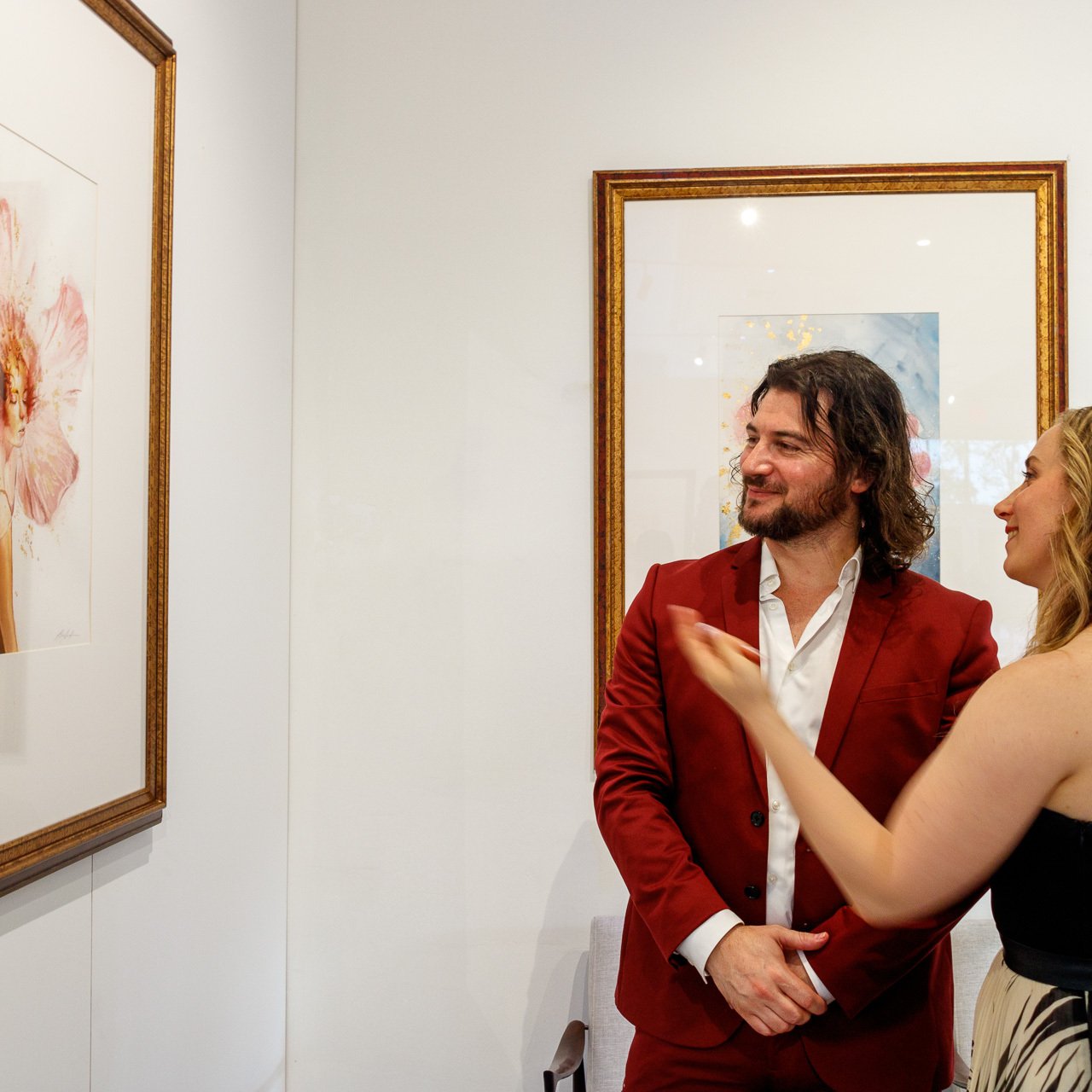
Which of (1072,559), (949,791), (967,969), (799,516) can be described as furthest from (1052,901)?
(967,969)

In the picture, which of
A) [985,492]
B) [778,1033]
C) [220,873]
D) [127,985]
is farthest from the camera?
[985,492]

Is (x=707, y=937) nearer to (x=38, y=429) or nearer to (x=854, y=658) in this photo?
(x=854, y=658)

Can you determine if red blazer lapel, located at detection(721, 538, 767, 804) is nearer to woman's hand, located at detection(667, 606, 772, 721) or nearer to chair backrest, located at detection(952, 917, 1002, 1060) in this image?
woman's hand, located at detection(667, 606, 772, 721)

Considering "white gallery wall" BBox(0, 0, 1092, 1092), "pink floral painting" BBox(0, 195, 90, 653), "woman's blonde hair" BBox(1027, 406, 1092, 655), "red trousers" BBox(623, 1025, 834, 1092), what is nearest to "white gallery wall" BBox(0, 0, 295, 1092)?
"white gallery wall" BBox(0, 0, 1092, 1092)

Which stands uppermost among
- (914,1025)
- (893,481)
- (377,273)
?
(377,273)

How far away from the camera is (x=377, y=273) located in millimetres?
2619

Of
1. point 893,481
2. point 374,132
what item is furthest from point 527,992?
point 374,132

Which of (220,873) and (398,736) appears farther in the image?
(398,736)

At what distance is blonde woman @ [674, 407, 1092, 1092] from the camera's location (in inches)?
47.6

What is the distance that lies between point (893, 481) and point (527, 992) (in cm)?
153

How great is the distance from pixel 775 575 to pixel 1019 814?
0.77 metres

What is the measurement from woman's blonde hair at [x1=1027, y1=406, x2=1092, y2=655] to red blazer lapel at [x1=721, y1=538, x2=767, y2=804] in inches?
21.1

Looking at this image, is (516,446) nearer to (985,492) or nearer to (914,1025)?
(985,492)

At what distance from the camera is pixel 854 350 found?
2.52 metres
